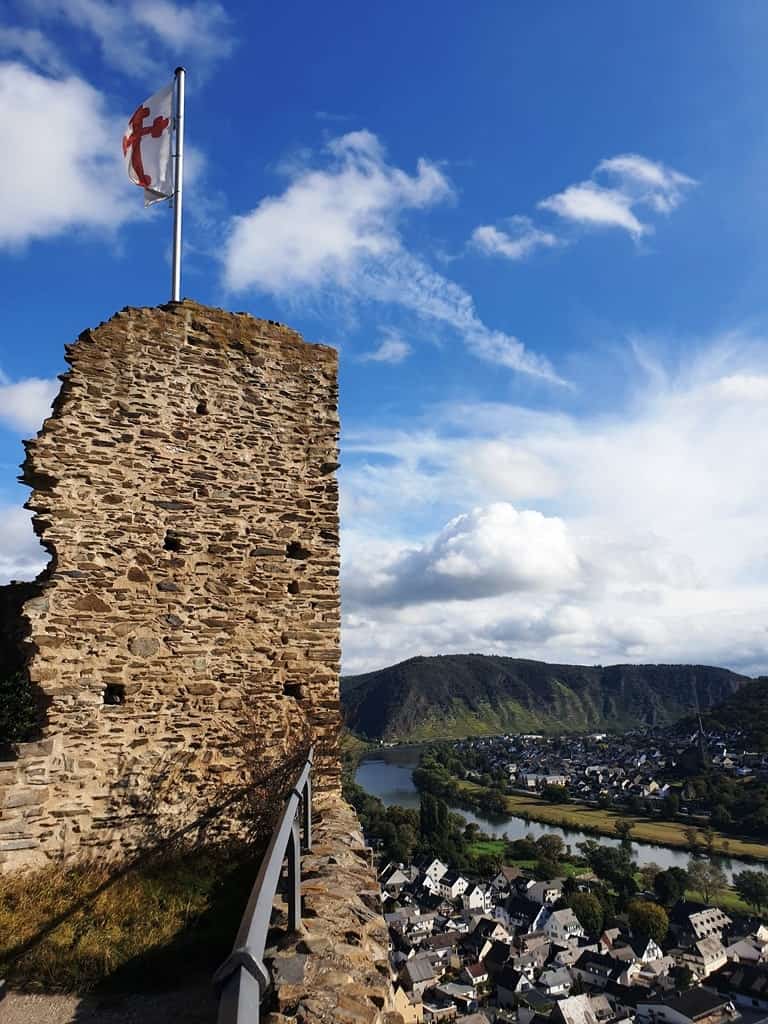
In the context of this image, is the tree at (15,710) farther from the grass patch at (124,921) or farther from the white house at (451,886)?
the white house at (451,886)

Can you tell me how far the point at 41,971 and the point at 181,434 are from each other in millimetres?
4357

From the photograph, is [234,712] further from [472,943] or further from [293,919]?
[472,943]

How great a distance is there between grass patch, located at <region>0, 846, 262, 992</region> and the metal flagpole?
541 centimetres

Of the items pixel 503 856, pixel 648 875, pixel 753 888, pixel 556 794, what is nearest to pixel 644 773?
pixel 556 794

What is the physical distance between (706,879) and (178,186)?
203ft

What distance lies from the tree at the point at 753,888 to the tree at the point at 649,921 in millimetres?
8529

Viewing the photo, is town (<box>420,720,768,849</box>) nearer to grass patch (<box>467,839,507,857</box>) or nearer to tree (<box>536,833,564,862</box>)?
tree (<box>536,833,564,862</box>)

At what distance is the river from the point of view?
61.9m

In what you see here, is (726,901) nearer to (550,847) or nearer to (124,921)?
(550,847)

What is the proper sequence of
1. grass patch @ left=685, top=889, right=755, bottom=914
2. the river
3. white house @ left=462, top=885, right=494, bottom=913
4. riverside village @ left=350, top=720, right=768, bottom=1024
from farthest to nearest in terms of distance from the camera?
the river
white house @ left=462, top=885, right=494, bottom=913
grass patch @ left=685, top=889, right=755, bottom=914
riverside village @ left=350, top=720, right=768, bottom=1024

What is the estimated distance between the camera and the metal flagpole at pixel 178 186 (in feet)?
23.8

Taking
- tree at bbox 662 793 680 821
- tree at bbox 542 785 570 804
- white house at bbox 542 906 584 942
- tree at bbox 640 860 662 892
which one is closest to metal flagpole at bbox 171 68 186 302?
white house at bbox 542 906 584 942

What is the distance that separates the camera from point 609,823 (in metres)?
74.7

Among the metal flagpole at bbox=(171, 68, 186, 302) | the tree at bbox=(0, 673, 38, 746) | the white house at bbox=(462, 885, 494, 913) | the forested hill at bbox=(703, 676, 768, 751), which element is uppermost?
the metal flagpole at bbox=(171, 68, 186, 302)
